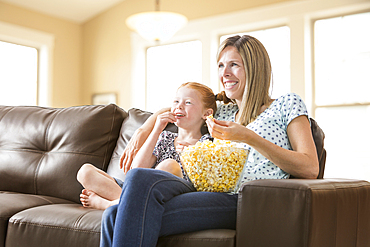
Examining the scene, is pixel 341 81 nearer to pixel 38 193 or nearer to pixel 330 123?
pixel 330 123

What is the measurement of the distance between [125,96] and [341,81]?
2747 mm

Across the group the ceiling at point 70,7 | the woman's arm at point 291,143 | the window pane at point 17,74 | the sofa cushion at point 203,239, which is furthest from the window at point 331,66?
the window pane at point 17,74

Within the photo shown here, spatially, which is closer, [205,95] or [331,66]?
[205,95]

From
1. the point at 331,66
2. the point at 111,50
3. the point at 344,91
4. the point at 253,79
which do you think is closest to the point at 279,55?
the point at 331,66

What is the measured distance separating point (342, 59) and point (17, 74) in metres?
3.89

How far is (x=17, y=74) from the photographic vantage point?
4770 millimetres

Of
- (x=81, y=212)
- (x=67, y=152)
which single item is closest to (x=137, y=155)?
(x=81, y=212)

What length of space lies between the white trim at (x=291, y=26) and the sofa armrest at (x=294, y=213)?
2713 mm

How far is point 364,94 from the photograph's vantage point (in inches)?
136

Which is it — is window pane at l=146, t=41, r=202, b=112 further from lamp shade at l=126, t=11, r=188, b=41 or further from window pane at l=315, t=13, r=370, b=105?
window pane at l=315, t=13, r=370, b=105

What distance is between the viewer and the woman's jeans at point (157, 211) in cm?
109

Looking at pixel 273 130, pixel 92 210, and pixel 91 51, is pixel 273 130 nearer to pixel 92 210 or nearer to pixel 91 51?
pixel 92 210

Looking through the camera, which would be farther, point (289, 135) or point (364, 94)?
point (364, 94)

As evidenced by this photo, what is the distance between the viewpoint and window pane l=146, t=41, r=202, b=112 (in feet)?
15.3
